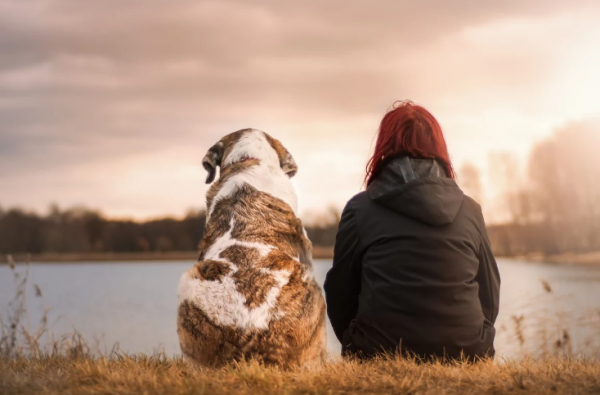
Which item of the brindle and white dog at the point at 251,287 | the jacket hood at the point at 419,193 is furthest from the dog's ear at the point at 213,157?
the jacket hood at the point at 419,193

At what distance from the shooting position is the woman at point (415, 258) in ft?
15.1

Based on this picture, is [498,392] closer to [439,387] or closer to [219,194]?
[439,387]

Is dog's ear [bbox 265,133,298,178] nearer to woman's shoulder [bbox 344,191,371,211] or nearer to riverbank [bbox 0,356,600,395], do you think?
woman's shoulder [bbox 344,191,371,211]

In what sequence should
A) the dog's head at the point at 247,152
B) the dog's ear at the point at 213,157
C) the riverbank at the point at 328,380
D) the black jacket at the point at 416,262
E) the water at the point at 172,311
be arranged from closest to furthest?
the riverbank at the point at 328,380 → the black jacket at the point at 416,262 → the dog's head at the point at 247,152 → the dog's ear at the point at 213,157 → the water at the point at 172,311

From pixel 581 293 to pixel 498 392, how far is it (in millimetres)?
11872

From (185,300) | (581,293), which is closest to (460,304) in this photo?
(185,300)

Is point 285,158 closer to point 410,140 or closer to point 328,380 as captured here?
point 410,140

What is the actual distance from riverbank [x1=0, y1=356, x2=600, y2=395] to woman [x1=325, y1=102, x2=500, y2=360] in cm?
22

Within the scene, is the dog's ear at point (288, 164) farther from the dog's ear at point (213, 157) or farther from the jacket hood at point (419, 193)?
the jacket hood at point (419, 193)

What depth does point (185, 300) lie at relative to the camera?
482cm

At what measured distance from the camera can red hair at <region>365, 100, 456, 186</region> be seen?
494 centimetres

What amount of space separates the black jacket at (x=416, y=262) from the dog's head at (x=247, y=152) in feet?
4.76

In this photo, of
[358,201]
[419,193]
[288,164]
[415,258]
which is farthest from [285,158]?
[415,258]

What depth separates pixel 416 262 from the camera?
462 centimetres
